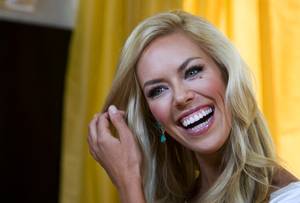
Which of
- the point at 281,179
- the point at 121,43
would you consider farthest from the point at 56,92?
the point at 281,179

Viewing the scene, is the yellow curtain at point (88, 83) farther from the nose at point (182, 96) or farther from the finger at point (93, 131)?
the nose at point (182, 96)

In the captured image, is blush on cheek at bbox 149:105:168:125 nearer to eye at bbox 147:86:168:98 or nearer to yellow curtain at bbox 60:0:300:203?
eye at bbox 147:86:168:98

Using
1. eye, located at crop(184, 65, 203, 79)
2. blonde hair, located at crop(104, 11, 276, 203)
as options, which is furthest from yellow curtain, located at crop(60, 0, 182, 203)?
eye, located at crop(184, 65, 203, 79)

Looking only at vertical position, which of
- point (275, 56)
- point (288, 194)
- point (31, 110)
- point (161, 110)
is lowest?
point (31, 110)

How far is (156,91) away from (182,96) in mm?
100

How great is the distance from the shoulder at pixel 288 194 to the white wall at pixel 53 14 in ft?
3.80

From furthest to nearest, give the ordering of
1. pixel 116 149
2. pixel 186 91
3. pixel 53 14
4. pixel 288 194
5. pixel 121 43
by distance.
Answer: pixel 53 14 → pixel 121 43 → pixel 116 149 → pixel 186 91 → pixel 288 194

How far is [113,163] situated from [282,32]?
1.84 feet

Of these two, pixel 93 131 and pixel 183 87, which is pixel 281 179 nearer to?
pixel 183 87

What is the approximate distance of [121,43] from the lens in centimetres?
165

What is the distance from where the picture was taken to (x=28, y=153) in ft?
5.56

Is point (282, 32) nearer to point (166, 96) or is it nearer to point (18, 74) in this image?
point (166, 96)

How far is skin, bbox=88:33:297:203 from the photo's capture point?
3.31 ft

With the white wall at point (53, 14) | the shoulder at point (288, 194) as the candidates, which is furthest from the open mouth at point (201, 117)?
the white wall at point (53, 14)
